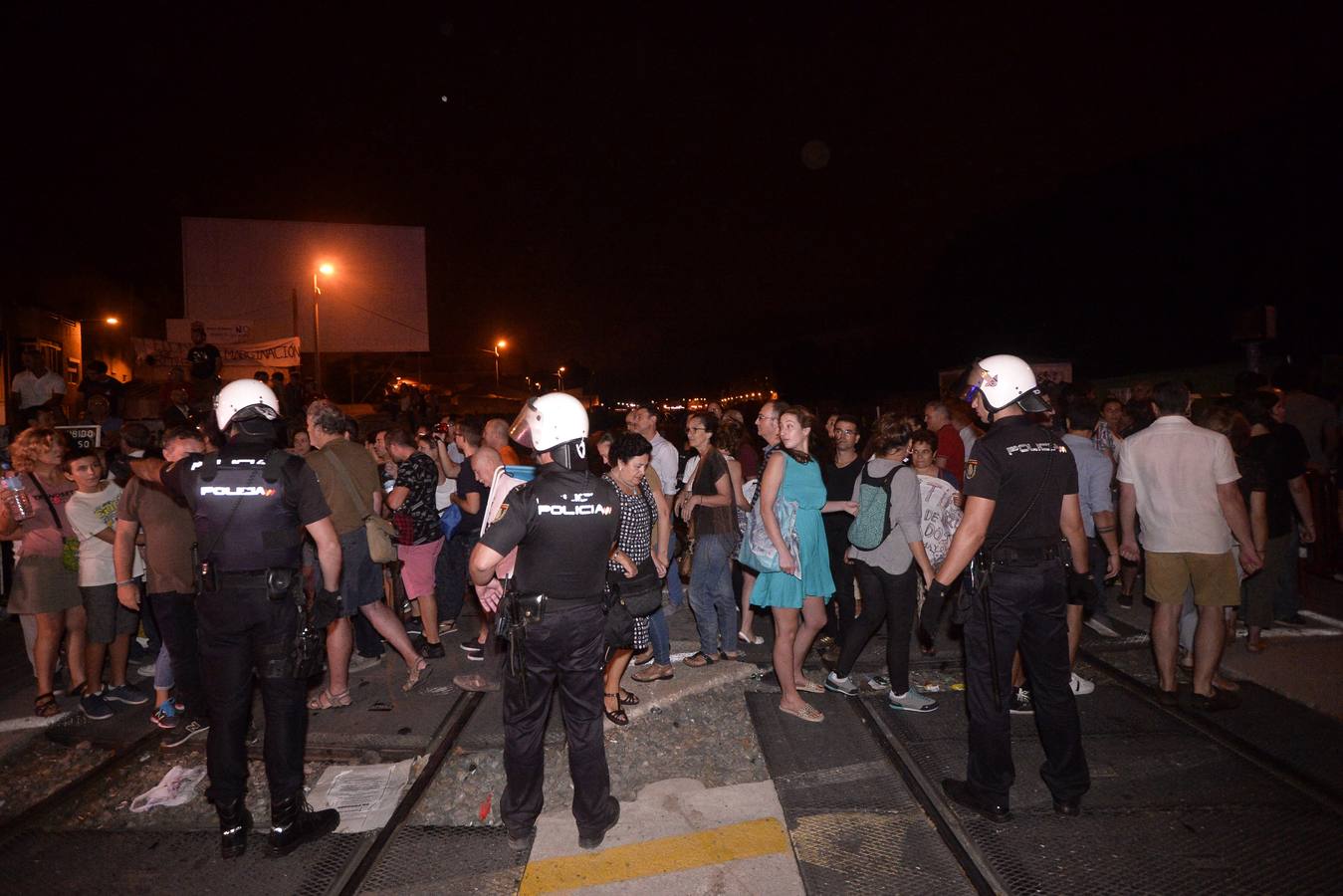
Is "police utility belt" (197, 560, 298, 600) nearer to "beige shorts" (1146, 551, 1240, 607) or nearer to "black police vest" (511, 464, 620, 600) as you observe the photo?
"black police vest" (511, 464, 620, 600)

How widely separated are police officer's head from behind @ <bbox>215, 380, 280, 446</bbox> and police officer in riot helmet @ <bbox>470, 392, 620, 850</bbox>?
1.28 m

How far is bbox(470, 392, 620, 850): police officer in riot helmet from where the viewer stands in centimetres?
349

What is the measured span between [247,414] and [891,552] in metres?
3.87

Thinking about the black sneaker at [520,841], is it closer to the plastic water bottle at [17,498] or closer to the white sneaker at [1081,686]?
the white sneaker at [1081,686]

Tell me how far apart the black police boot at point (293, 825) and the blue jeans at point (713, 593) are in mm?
3062

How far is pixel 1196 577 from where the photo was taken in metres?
5.00

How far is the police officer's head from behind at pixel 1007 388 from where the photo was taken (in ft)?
12.7

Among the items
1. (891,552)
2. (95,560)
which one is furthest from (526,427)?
(95,560)

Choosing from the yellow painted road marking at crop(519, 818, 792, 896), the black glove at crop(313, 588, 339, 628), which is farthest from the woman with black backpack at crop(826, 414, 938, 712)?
the black glove at crop(313, 588, 339, 628)

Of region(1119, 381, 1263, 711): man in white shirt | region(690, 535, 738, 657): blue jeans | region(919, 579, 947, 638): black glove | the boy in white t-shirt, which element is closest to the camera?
region(919, 579, 947, 638): black glove

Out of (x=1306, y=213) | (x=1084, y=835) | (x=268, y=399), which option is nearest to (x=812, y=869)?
(x=1084, y=835)

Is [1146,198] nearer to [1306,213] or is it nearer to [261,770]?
[1306,213]

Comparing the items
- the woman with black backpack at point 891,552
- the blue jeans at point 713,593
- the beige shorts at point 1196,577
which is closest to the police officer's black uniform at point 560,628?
the woman with black backpack at point 891,552

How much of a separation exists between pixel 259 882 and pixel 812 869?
8.36ft
